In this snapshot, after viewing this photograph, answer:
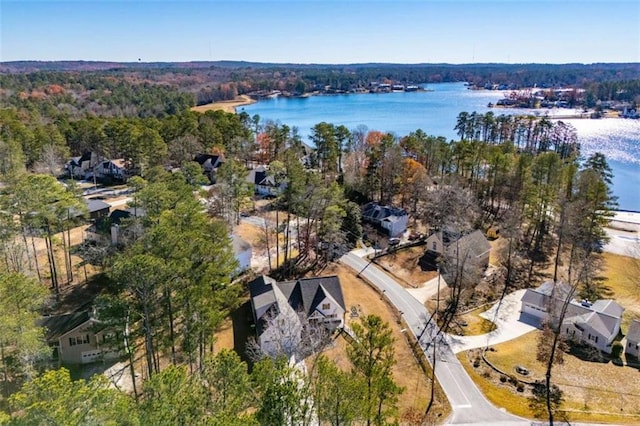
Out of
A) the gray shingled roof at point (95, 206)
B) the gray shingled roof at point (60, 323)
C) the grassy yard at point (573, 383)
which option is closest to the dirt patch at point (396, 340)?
the grassy yard at point (573, 383)

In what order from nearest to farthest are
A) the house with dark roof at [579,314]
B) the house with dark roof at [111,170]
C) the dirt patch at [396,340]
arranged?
the dirt patch at [396,340] < the house with dark roof at [579,314] < the house with dark roof at [111,170]

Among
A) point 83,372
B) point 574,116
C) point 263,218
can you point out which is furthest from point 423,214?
point 574,116

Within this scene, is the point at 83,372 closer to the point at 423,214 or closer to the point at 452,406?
the point at 452,406

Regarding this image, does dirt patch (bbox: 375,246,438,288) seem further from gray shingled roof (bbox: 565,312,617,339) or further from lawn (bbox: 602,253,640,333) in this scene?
lawn (bbox: 602,253,640,333)

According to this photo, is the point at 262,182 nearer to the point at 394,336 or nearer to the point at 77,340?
the point at 394,336

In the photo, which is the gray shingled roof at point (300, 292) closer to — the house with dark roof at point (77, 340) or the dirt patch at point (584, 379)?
the house with dark roof at point (77, 340)

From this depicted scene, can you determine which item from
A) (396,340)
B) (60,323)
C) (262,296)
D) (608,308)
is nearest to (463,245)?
(608,308)
